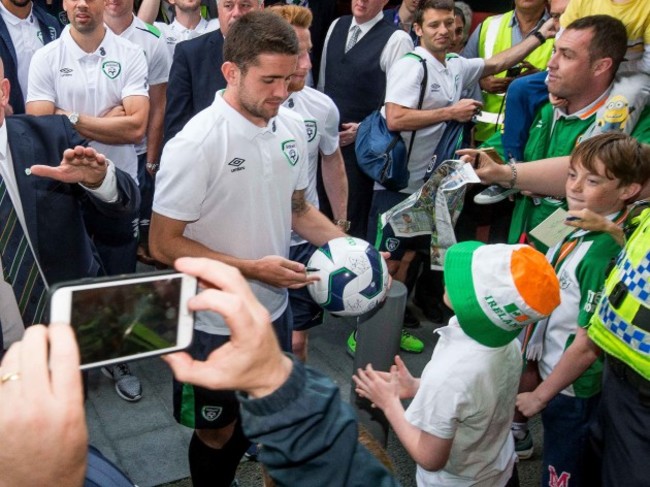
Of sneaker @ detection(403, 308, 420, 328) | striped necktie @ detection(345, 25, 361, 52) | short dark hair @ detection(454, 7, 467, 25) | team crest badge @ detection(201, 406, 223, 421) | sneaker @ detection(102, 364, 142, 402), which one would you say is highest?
short dark hair @ detection(454, 7, 467, 25)

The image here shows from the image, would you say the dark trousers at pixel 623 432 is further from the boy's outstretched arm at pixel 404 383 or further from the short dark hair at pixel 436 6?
the short dark hair at pixel 436 6

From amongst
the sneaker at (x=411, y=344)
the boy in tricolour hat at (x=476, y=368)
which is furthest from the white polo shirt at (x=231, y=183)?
the sneaker at (x=411, y=344)

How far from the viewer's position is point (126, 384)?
4012mm

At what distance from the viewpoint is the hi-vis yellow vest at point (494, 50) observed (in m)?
4.81

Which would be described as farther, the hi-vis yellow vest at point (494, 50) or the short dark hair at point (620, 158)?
the hi-vis yellow vest at point (494, 50)

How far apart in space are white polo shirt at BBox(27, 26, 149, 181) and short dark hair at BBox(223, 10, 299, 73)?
150 cm

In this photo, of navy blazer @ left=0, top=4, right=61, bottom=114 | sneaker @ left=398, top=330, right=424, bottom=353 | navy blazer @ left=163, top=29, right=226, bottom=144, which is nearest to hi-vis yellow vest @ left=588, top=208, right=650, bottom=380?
sneaker @ left=398, top=330, right=424, bottom=353

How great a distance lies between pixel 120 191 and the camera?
8.70ft

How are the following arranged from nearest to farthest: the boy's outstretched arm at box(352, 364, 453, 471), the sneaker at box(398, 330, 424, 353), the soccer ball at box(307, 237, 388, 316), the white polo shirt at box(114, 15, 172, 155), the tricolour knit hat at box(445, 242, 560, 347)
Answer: the tricolour knit hat at box(445, 242, 560, 347) < the boy's outstretched arm at box(352, 364, 453, 471) < the soccer ball at box(307, 237, 388, 316) < the sneaker at box(398, 330, 424, 353) < the white polo shirt at box(114, 15, 172, 155)

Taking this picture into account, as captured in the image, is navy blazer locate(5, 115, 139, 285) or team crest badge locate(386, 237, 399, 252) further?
team crest badge locate(386, 237, 399, 252)

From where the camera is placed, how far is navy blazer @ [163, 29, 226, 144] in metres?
4.20

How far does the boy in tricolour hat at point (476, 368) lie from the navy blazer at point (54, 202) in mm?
1263

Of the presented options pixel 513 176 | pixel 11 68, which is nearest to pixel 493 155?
pixel 513 176

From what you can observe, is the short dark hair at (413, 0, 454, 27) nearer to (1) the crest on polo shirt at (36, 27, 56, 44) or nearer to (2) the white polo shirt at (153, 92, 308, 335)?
(2) the white polo shirt at (153, 92, 308, 335)
